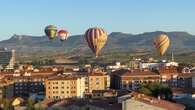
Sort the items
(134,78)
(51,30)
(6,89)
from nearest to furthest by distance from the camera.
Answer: (6,89) < (134,78) < (51,30)

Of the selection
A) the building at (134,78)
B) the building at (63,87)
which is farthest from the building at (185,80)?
the building at (63,87)

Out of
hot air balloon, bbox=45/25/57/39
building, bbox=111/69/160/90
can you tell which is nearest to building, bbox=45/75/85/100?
building, bbox=111/69/160/90

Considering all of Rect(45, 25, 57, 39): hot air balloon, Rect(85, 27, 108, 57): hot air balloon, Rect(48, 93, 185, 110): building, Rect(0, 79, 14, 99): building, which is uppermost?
Rect(45, 25, 57, 39): hot air balloon

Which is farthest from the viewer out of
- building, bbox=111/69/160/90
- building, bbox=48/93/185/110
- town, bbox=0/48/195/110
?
building, bbox=111/69/160/90

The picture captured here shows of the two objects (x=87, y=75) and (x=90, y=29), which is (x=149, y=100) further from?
(x=87, y=75)

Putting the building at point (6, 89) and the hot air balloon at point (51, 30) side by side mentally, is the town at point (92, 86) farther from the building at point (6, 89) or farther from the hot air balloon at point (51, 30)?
Answer: the hot air balloon at point (51, 30)

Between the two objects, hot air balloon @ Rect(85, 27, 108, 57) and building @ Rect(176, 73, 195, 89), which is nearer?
hot air balloon @ Rect(85, 27, 108, 57)

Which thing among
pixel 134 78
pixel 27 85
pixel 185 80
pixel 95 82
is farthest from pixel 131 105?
pixel 185 80

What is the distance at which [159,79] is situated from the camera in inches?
2507

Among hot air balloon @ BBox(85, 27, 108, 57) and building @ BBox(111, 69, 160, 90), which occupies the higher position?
hot air balloon @ BBox(85, 27, 108, 57)

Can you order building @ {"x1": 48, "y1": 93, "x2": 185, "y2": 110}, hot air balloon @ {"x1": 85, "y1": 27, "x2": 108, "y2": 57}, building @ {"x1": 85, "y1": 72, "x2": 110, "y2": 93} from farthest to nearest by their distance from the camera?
1. building @ {"x1": 85, "y1": 72, "x2": 110, "y2": 93}
2. hot air balloon @ {"x1": 85, "y1": 27, "x2": 108, "y2": 57}
3. building @ {"x1": 48, "y1": 93, "x2": 185, "y2": 110}

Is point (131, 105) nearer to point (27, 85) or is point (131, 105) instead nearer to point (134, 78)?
point (134, 78)

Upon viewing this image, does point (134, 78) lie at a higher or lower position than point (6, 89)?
higher

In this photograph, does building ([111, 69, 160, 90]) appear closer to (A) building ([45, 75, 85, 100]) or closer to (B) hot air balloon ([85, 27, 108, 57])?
(A) building ([45, 75, 85, 100])
